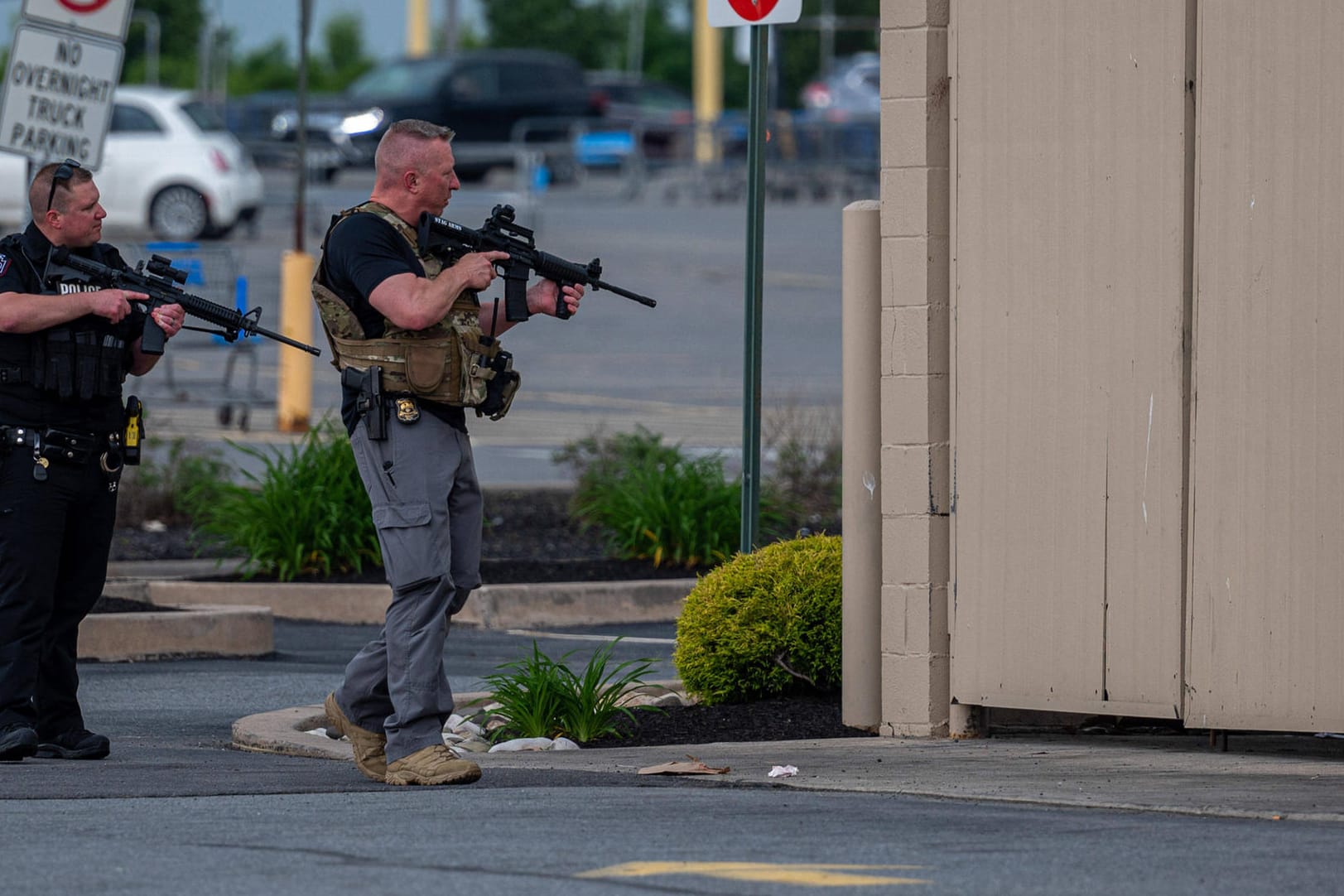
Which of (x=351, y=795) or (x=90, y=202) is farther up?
(x=90, y=202)

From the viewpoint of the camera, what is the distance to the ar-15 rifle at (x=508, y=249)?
23.0 ft

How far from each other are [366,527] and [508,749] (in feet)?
13.2

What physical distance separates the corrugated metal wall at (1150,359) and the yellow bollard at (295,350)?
396 inches

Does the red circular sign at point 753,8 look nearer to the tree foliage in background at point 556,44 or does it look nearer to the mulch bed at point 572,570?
the mulch bed at point 572,570

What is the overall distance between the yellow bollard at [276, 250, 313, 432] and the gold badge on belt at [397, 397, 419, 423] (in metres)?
10.3

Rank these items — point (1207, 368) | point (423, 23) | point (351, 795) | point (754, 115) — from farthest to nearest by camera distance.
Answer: point (423, 23)
point (754, 115)
point (1207, 368)
point (351, 795)

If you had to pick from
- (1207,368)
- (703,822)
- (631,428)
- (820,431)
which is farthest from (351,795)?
(631,428)

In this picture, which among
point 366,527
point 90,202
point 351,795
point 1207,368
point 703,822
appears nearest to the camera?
point 703,822

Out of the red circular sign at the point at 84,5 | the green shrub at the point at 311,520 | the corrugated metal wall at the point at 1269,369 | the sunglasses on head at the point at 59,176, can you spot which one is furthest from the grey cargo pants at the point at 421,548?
the red circular sign at the point at 84,5

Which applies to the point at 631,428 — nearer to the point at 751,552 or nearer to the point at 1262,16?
the point at 751,552

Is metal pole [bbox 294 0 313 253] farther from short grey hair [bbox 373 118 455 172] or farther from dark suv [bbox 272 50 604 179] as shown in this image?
dark suv [bbox 272 50 604 179]

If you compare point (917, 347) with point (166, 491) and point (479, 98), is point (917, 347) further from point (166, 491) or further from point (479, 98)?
point (479, 98)

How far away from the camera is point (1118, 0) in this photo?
290 inches

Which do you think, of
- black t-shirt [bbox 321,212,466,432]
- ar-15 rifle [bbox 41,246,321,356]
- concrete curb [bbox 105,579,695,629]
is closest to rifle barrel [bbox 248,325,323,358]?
ar-15 rifle [bbox 41,246,321,356]
